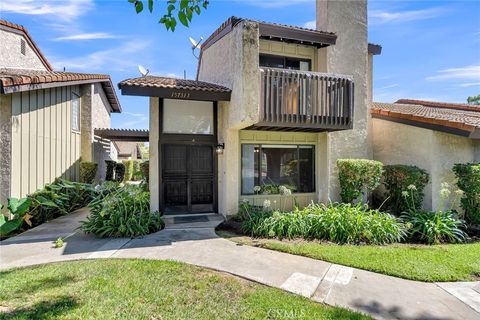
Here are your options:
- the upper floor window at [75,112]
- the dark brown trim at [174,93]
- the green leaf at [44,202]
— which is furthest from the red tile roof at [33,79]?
the green leaf at [44,202]

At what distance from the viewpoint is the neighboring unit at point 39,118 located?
27.5ft

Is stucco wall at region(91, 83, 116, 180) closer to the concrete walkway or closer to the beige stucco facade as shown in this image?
the beige stucco facade

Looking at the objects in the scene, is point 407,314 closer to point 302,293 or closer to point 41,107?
point 302,293

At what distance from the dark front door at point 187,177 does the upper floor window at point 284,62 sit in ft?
12.2

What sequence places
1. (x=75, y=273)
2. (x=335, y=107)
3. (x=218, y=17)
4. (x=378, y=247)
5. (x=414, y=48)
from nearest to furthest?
(x=75, y=273) → (x=378, y=247) → (x=335, y=107) → (x=218, y=17) → (x=414, y=48)

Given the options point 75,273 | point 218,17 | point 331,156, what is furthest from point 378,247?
point 218,17

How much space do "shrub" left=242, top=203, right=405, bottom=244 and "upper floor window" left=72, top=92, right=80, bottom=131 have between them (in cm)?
1097

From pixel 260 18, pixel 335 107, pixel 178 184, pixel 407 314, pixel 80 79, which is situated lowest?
pixel 407 314

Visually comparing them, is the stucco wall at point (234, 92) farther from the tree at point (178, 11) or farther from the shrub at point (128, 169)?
the shrub at point (128, 169)

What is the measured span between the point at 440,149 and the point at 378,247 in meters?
4.82

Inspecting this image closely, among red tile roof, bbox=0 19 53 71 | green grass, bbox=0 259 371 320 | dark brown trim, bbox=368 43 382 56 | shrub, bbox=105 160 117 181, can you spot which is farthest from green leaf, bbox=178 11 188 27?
shrub, bbox=105 160 117 181

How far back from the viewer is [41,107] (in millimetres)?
10172

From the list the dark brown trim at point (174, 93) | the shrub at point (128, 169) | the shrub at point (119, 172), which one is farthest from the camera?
the shrub at point (128, 169)

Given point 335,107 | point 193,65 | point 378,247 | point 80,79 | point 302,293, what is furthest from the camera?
point 193,65
